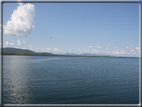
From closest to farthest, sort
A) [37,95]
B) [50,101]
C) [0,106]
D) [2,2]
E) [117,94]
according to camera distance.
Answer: [2,2] → [0,106] → [50,101] → [37,95] → [117,94]

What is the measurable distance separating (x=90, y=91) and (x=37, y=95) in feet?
23.0

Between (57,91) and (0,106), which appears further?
(57,91)

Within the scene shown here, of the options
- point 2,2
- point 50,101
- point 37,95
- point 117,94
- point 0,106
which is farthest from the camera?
point 117,94

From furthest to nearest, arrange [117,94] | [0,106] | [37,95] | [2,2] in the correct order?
[117,94] < [37,95] < [0,106] < [2,2]

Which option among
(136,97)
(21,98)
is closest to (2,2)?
(21,98)

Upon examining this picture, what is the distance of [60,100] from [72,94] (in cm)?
222

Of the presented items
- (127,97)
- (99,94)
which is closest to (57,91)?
(99,94)

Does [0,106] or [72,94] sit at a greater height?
[0,106]

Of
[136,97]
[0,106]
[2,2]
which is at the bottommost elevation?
[136,97]

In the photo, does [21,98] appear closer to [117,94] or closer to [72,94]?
[72,94]

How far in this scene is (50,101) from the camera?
1295cm

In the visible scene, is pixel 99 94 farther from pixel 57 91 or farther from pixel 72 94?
pixel 57 91

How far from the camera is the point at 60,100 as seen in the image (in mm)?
13188

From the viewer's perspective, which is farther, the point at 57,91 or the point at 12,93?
the point at 57,91
